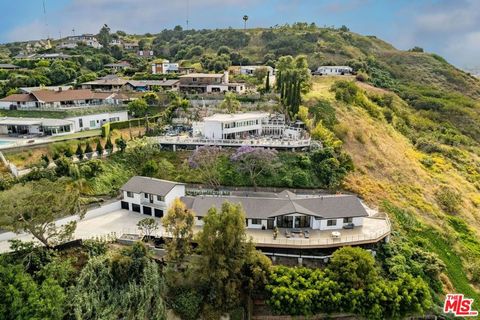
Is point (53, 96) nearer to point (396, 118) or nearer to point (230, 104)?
point (230, 104)

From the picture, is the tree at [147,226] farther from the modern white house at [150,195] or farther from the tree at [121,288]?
the tree at [121,288]

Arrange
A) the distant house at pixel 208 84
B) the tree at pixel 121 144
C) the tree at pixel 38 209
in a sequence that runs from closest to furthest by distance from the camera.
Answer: the tree at pixel 38 209, the tree at pixel 121 144, the distant house at pixel 208 84

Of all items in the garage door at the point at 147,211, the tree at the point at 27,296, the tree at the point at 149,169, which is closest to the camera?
the tree at the point at 27,296

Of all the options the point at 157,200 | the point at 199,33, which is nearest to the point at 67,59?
the point at 199,33

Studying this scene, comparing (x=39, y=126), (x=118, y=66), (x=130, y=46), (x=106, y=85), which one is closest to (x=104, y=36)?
(x=130, y=46)

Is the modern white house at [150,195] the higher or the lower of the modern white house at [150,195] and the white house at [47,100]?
the lower

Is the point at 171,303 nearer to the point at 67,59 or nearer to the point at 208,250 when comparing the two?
the point at 208,250

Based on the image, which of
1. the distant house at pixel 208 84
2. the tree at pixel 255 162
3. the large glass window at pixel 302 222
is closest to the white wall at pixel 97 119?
the distant house at pixel 208 84
